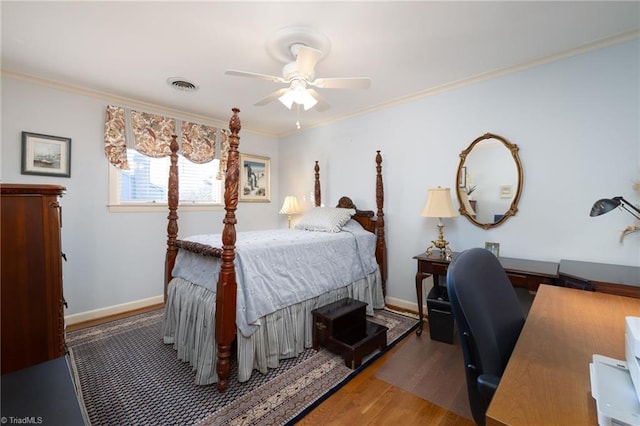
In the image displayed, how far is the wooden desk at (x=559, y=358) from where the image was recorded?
1.97ft

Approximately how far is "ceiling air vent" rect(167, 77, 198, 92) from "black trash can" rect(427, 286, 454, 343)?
312cm

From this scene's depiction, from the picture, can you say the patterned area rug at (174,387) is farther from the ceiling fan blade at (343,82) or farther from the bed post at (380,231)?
the ceiling fan blade at (343,82)

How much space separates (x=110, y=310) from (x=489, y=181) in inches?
164

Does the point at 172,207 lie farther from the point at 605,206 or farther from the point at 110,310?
the point at 605,206

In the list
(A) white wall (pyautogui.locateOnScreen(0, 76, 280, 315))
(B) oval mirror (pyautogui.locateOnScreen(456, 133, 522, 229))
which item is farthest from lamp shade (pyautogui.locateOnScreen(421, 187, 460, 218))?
(A) white wall (pyautogui.locateOnScreen(0, 76, 280, 315))

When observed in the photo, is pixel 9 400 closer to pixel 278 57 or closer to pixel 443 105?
pixel 278 57

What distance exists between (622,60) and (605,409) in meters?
2.70

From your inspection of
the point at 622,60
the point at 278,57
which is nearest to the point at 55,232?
the point at 278,57

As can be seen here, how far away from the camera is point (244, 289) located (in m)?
1.93

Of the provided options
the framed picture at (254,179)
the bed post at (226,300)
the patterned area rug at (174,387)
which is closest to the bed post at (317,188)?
the framed picture at (254,179)

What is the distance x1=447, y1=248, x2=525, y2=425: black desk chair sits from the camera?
951 mm

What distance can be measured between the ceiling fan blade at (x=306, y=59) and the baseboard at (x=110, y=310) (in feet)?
10.3

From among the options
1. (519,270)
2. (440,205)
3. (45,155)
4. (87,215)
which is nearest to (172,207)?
(87,215)

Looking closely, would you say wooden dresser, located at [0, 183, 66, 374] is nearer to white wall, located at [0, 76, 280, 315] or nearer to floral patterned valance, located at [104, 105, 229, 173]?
white wall, located at [0, 76, 280, 315]
